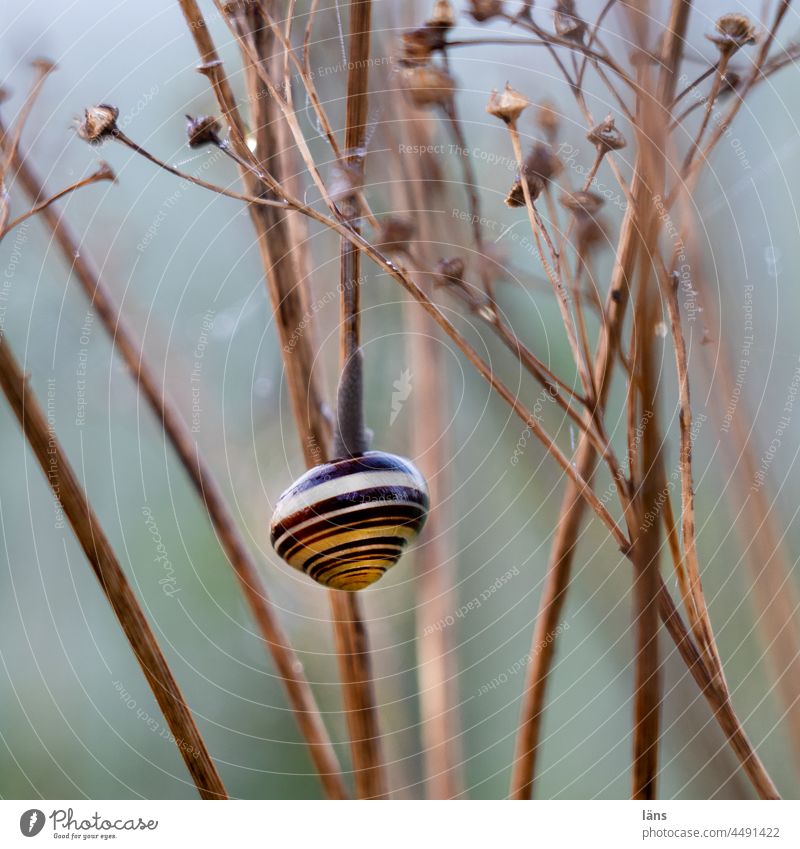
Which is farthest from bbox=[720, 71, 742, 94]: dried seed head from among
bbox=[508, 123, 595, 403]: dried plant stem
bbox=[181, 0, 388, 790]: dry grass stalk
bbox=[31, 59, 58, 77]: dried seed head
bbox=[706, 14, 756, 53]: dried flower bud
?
bbox=[31, 59, 58, 77]: dried seed head

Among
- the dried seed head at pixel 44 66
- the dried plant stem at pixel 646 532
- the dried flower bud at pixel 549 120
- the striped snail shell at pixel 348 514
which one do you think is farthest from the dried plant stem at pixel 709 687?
the dried seed head at pixel 44 66

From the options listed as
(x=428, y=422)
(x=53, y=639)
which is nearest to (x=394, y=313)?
(x=428, y=422)

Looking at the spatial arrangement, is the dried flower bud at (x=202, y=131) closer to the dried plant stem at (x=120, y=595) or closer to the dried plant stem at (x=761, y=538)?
the dried plant stem at (x=120, y=595)

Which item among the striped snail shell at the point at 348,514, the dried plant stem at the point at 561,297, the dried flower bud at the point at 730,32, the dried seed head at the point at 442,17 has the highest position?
the dried seed head at the point at 442,17

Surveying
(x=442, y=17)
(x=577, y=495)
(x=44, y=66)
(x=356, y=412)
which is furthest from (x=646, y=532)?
(x=44, y=66)

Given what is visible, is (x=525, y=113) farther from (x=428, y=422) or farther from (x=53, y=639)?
(x=53, y=639)

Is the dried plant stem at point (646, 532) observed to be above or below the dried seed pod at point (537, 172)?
below

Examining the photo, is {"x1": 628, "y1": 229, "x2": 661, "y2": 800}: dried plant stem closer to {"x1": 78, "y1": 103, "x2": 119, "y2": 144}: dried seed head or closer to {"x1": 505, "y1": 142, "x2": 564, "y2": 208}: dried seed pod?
{"x1": 505, "y1": 142, "x2": 564, "y2": 208}: dried seed pod

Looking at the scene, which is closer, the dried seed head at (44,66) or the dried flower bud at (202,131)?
the dried flower bud at (202,131)
